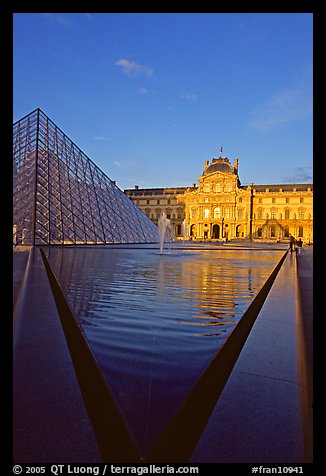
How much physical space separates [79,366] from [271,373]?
3.19 feet

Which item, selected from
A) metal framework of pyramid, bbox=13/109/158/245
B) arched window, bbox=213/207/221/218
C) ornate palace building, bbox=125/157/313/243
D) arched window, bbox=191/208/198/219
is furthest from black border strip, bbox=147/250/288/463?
arched window, bbox=191/208/198/219

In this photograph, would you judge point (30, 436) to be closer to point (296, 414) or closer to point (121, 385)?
point (121, 385)

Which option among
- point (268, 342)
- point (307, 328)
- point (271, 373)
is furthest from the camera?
point (307, 328)

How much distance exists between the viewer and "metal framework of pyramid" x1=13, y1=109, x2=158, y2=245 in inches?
741

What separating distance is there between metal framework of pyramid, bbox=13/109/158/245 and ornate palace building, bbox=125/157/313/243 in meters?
35.0

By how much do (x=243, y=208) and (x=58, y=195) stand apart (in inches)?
1773

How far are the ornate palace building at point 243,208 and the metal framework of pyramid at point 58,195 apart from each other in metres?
35.0

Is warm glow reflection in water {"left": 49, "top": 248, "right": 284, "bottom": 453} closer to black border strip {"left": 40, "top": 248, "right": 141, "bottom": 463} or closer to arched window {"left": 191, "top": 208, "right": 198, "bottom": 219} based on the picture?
black border strip {"left": 40, "top": 248, "right": 141, "bottom": 463}

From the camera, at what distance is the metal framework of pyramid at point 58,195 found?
18.8 meters

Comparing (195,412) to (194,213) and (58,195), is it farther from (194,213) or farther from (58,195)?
(194,213)

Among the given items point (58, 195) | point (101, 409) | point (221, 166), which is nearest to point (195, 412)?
point (101, 409)

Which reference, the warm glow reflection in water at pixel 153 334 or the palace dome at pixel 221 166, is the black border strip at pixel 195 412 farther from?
the palace dome at pixel 221 166
